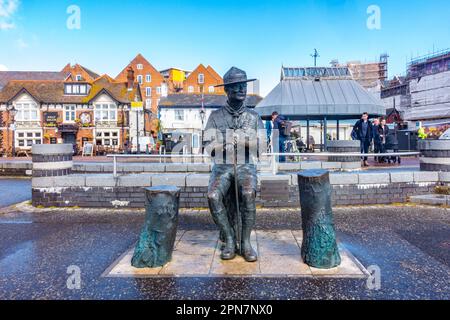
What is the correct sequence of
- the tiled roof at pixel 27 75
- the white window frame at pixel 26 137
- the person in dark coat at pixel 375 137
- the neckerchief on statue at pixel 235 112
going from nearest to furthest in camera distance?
the neckerchief on statue at pixel 235 112
the person in dark coat at pixel 375 137
the white window frame at pixel 26 137
the tiled roof at pixel 27 75

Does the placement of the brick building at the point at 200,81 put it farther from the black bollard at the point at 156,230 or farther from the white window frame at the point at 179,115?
the black bollard at the point at 156,230

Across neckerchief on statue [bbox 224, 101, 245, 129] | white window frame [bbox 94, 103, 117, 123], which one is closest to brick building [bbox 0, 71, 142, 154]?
white window frame [bbox 94, 103, 117, 123]

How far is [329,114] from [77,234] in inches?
625

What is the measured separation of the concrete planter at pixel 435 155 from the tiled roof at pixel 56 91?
3564cm

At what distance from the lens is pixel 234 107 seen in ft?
14.8

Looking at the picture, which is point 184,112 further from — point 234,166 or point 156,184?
point 234,166

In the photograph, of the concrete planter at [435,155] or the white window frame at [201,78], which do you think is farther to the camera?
the white window frame at [201,78]

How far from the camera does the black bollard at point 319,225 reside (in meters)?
3.94

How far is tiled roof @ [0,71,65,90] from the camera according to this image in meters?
53.5

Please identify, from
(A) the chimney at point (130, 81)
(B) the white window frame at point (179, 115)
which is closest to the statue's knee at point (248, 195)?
(A) the chimney at point (130, 81)

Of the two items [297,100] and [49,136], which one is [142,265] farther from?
[49,136]

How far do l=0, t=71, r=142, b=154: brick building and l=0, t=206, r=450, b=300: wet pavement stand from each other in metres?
32.8

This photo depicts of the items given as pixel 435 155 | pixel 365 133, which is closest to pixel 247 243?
pixel 435 155

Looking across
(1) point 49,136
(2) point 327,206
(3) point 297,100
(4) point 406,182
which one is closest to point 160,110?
(1) point 49,136
